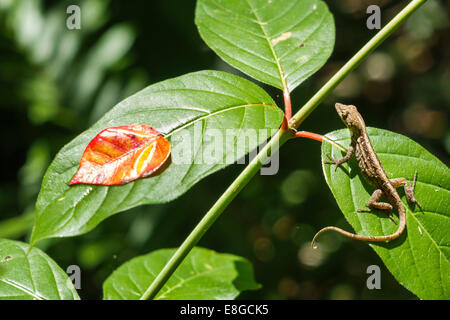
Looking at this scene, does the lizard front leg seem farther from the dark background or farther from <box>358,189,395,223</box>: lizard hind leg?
the dark background

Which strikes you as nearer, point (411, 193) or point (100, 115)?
point (411, 193)

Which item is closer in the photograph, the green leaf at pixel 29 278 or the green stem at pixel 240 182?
the green stem at pixel 240 182

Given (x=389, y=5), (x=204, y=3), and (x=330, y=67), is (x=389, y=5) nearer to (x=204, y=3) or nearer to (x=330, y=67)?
(x=330, y=67)

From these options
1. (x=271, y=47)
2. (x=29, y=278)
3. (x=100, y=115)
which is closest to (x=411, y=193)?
(x=271, y=47)

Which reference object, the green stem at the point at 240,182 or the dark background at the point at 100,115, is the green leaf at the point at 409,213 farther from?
the dark background at the point at 100,115

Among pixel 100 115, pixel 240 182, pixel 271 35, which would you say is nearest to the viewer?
pixel 240 182

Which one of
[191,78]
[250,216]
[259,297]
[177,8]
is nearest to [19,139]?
[177,8]

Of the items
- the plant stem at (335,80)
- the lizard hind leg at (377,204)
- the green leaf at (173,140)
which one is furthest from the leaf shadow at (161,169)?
the lizard hind leg at (377,204)

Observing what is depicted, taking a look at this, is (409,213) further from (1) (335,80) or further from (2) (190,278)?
(2) (190,278)
